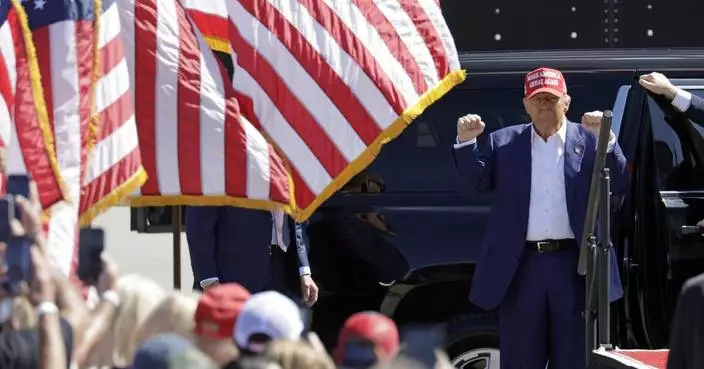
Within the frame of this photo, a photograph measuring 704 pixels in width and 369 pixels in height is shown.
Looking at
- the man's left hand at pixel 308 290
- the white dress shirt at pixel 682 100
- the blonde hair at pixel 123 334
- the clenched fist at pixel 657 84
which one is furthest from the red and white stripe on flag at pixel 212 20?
the blonde hair at pixel 123 334

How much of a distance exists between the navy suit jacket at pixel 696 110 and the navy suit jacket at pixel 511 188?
0.44 meters

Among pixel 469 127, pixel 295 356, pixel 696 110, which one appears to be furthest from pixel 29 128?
pixel 696 110

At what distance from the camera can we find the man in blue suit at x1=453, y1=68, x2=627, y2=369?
7191 millimetres

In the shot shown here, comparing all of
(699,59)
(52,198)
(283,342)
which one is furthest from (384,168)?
(283,342)

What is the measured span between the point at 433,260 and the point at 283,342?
373 cm

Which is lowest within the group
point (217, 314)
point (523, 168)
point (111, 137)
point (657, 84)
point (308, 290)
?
point (308, 290)

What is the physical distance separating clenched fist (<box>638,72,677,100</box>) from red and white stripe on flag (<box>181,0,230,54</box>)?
1.86 meters

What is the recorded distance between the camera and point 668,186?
7.53 meters

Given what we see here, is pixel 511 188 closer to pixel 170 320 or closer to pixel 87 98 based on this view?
pixel 87 98

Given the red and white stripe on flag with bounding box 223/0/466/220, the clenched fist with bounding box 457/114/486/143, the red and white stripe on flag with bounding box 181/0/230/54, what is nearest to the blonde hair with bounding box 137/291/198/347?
the red and white stripe on flag with bounding box 223/0/466/220

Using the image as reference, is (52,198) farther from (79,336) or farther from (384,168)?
(384,168)

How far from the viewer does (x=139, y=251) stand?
1262cm

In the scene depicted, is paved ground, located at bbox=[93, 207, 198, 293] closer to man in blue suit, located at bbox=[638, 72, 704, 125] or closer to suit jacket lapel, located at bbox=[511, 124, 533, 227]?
suit jacket lapel, located at bbox=[511, 124, 533, 227]

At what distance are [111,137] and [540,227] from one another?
2081 mm
